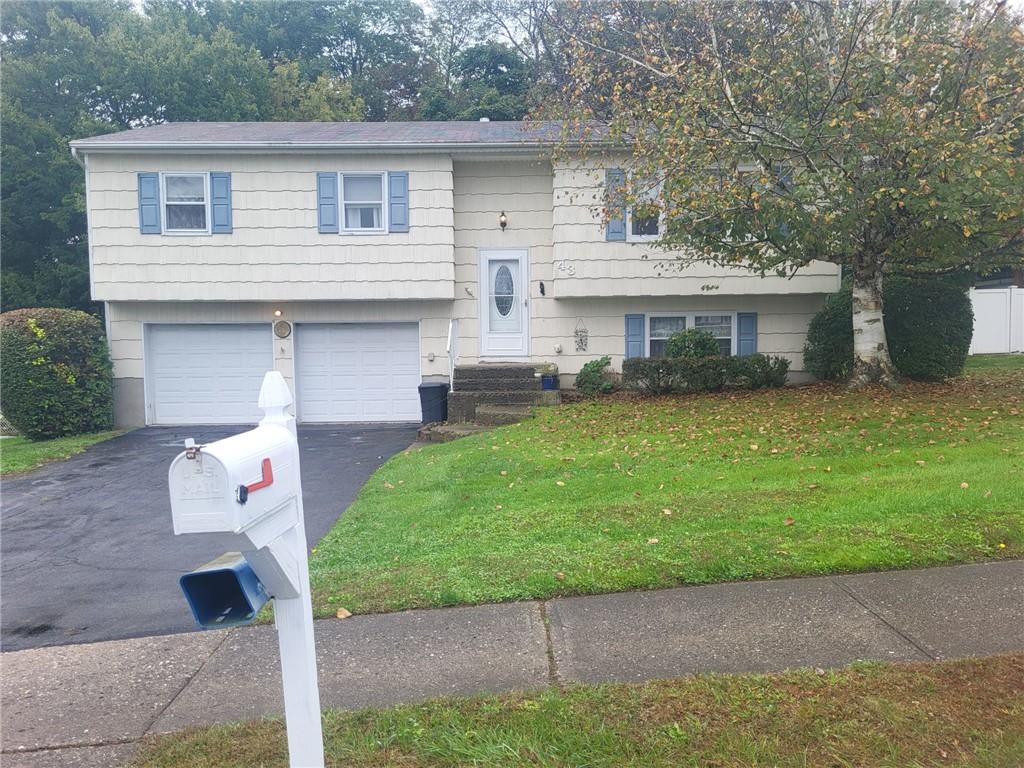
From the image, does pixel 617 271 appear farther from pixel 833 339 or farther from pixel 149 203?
pixel 149 203

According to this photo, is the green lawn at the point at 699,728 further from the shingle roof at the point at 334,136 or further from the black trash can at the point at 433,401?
the shingle roof at the point at 334,136

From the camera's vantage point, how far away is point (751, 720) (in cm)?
333

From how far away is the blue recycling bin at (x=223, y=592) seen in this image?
7.29 ft

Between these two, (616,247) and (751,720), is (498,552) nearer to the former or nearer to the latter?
(751,720)

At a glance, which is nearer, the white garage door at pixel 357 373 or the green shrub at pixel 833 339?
the green shrub at pixel 833 339

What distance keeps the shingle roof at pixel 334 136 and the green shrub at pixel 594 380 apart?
419cm

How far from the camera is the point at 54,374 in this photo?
1441 centimetres

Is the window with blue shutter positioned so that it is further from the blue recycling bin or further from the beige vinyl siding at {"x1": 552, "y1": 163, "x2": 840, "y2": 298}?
the blue recycling bin

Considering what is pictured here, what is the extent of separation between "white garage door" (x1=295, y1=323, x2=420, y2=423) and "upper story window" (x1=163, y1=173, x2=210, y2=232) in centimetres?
285

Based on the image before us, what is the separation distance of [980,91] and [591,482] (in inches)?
262

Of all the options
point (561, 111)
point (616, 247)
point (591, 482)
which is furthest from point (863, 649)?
point (616, 247)

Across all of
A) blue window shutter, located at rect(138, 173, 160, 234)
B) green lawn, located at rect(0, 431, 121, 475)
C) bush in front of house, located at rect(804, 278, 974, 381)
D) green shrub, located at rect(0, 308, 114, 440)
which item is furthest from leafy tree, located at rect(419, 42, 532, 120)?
green lawn, located at rect(0, 431, 121, 475)

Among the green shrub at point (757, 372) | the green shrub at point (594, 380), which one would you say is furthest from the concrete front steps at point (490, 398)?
the green shrub at point (757, 372)

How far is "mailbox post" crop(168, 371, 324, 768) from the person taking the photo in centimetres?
202
